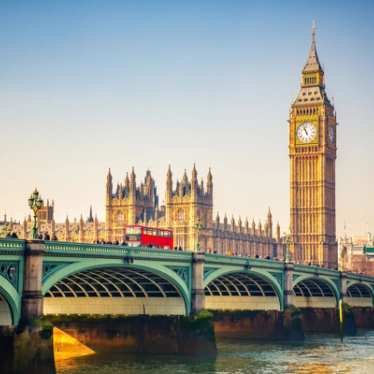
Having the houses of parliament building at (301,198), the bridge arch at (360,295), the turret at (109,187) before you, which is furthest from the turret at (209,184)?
the bridge arch at (360,295)

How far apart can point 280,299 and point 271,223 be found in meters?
79.2

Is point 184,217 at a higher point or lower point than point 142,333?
higher

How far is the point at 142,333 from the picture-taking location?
60.9m

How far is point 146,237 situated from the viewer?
3142 inches

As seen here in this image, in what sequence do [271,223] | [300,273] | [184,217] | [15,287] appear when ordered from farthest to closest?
[271,223], [184,217], [300,273], [15,287]

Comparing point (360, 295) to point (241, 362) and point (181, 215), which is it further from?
point (241, 362)

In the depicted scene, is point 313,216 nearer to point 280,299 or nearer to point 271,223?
point 271,223

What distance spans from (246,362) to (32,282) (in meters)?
19.3

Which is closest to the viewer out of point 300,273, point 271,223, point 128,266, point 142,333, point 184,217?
point 128,266

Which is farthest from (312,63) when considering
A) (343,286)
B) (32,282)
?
(32,282)

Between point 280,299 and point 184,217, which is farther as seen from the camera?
point 184,217

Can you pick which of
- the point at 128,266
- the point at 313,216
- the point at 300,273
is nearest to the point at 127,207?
the point at 313,216

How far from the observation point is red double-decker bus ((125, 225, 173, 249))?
3086 inches

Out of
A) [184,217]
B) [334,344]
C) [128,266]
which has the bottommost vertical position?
[334,344]
